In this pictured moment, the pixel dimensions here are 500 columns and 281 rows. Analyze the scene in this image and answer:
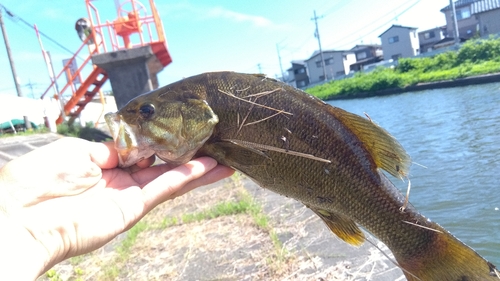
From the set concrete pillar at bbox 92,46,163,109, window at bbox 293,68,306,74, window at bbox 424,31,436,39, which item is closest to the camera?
concrete pillar at bbox 92,46,163,109

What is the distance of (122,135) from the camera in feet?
8.04

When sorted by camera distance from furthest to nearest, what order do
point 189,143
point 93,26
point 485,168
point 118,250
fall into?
point 93,26
point 485,168
point 118,250
point 189,143

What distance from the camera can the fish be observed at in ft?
7.63

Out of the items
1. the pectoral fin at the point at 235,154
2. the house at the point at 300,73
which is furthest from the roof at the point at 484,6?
the pectoral fin at the point at 235,154

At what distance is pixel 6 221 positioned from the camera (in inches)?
85.4

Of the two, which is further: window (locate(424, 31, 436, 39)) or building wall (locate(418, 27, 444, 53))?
window (locate(424, 31, 436, 39))

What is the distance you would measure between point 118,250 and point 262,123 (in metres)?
3.89

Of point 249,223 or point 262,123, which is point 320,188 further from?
point 249,223

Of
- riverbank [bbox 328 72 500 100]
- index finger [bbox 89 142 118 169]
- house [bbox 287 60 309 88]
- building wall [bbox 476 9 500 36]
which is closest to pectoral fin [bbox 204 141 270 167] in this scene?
index finger [bbox 89 142 118 169]

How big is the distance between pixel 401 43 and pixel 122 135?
234ft

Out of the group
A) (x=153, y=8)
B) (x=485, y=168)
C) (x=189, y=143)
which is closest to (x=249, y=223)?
(x=189, y=143)

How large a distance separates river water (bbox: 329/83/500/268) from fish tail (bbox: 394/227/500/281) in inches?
24.6

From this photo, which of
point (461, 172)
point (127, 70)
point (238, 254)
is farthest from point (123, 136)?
point (127, 70)

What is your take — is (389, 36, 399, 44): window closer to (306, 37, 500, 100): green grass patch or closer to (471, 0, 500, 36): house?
(471, 0, 500, 36): house
